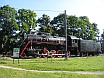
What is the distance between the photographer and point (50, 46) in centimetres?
4147

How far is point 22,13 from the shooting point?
65000 mm

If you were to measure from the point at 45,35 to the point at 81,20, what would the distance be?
42.8m

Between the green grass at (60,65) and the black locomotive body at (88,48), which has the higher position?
the black locomotive body at (88,48)

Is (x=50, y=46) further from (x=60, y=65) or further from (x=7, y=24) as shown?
(x=7, y=24)

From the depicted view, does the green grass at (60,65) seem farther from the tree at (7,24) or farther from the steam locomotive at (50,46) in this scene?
the tree at (7,24)

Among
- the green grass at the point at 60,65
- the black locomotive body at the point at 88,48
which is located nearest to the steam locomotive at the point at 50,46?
the black locomotive body at the point at 88,48

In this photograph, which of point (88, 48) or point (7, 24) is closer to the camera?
point (88, 48)

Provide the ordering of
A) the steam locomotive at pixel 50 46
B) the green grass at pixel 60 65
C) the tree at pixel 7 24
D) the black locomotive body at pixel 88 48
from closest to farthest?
the green grass at pixel 60 65, the steam locomotive at pixel 50 46, the black locomotive body at pixel 88 48, the tree at pixel 7 24

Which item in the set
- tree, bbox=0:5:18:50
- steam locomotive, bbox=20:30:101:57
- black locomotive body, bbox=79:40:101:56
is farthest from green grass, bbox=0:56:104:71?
tree, bbox=0:5:18:50

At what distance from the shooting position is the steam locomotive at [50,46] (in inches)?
1481

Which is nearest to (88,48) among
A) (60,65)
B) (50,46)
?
(50,46)

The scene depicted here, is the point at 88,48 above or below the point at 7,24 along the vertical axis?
below

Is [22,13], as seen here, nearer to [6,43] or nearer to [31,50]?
[6,43]

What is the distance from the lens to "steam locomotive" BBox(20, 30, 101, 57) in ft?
123
